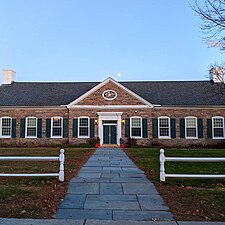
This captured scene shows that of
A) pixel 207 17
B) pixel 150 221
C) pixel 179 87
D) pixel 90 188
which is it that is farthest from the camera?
pixel 179 87

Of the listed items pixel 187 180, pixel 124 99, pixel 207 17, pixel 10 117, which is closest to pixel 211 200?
pixel 187 180

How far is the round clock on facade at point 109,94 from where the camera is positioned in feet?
75.9

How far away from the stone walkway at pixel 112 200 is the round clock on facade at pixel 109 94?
15.4 metres

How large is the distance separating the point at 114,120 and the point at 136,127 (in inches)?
76.6

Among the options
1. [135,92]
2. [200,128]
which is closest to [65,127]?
[135,92]

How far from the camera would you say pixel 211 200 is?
5398 millimetres

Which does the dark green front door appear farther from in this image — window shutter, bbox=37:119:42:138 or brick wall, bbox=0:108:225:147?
window shutter, bbox=37:119:42:138

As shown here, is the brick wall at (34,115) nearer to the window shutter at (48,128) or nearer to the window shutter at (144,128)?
the window shutter at (48,128)

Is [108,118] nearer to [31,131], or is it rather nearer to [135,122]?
[135,122]

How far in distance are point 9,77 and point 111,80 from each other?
11.3 meters

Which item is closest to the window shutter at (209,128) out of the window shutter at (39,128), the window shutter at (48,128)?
the window shutter at (48,128)

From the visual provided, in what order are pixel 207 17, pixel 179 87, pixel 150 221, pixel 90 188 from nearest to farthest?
1. pixel 150 221
2. pixel 90 188
3. pixel 207 17
4. pixel 179 87

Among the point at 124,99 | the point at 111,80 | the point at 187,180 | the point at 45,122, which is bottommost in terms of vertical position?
the point at 187,180

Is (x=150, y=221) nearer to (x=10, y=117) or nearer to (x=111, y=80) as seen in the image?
(x=111, y=80)
